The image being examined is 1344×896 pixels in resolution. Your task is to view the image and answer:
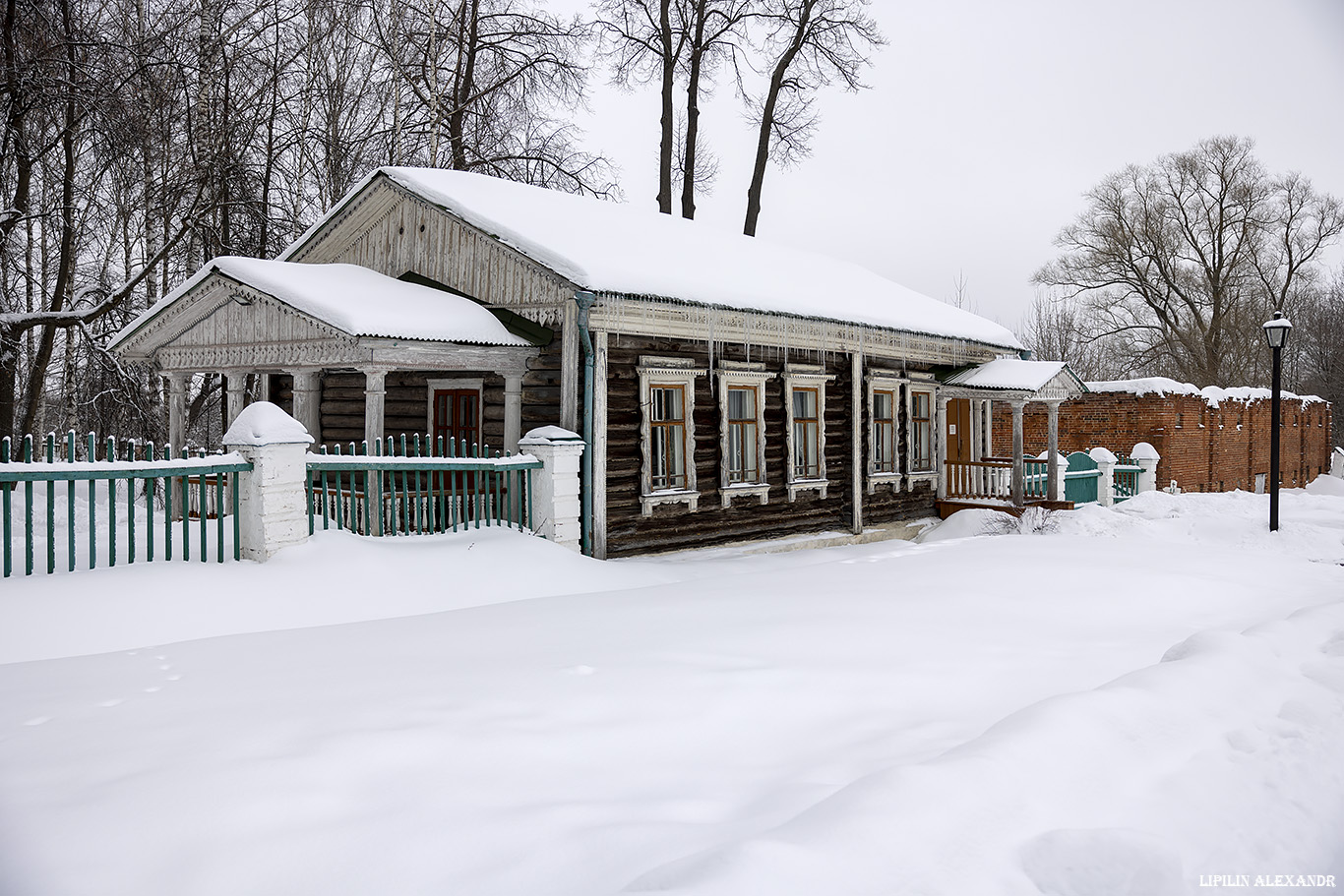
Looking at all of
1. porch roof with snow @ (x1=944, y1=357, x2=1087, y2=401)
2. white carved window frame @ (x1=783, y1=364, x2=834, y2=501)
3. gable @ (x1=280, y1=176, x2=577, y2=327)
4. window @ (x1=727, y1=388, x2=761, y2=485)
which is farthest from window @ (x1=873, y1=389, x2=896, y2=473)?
gable @ (x1=280, y1=176, x2=577, y2=327)

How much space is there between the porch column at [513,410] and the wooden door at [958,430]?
9.76 m

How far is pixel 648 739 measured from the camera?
4.36 meters

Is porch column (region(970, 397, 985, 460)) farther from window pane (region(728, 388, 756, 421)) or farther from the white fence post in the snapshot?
window pane (region(728, 388, 756, 421))

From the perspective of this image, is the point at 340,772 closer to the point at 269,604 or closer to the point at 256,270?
the point at 269,604

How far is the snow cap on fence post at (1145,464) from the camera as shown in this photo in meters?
22.3

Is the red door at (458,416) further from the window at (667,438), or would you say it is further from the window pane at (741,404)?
the window pane at (741,404)

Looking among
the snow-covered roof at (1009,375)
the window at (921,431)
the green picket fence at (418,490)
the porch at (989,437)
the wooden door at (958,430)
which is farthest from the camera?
the wooden door at (958,430)

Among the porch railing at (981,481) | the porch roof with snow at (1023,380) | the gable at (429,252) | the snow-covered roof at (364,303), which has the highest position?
the gable at (429,252)

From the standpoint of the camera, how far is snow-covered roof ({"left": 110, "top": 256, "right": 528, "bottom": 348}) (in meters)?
10.5

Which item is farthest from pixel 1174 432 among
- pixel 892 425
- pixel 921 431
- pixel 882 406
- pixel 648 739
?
pixel 648 739

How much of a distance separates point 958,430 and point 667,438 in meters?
8.30

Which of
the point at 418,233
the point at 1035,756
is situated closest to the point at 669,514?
the point at 418,233

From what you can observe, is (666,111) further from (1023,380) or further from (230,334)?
(230,334)

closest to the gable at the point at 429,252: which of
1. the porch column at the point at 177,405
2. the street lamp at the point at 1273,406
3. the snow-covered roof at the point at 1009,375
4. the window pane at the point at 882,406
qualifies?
the porch column at the point at 177,405
